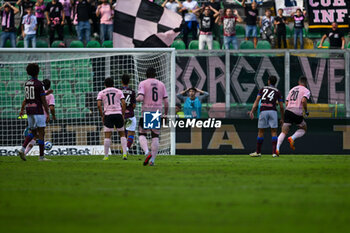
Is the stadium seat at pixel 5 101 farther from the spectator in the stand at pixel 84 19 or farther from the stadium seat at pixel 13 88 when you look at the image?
the spectator in the stand at pixel 84 19

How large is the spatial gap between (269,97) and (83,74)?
6.22 m

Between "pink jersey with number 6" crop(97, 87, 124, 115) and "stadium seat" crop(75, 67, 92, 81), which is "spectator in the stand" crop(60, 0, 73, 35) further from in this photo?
"pink jersey with number 6" crop(97, 87, 124, 115)

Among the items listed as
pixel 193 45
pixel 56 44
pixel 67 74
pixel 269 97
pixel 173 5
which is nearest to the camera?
pixel 269 97

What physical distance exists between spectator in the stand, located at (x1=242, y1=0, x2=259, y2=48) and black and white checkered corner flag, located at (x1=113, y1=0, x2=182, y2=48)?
4.51 m

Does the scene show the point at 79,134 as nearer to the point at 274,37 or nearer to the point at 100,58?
the point at 100,58

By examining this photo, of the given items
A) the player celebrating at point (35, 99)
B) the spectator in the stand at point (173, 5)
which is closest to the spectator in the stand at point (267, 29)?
the spectator in the stand at point (173, 5)

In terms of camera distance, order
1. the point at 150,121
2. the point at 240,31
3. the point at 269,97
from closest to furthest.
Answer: the point at 150,121
the point at 269,97
the point at 240,31

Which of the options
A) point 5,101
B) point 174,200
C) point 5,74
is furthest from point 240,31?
point 174,200

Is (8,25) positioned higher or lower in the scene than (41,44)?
higher

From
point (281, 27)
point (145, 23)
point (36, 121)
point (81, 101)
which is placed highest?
point (281, 27)

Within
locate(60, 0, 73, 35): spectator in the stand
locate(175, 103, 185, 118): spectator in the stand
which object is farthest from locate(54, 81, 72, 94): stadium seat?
locate(60, 0, 73, 35): spectator in the stand

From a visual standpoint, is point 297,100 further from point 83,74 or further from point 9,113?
point 9,113

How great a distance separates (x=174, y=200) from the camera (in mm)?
8344

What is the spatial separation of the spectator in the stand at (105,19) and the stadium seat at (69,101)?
186 inches
